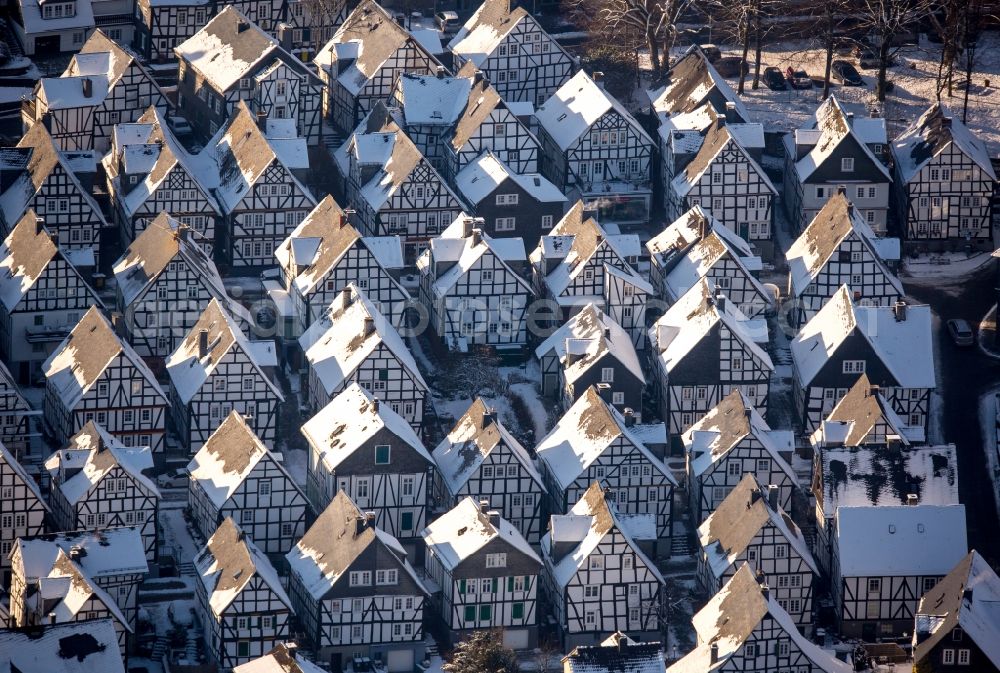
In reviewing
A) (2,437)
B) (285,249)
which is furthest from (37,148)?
(2,437)

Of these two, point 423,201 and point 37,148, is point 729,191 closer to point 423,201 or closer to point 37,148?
point 423,201

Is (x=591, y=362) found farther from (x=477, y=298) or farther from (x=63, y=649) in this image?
(x=63, y=649)

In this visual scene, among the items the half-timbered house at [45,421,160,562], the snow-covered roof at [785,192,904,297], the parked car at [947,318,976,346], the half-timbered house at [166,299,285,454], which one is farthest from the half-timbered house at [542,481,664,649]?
the parked car at [947,318,976,346]

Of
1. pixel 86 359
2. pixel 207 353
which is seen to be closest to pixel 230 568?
pixel 207 353

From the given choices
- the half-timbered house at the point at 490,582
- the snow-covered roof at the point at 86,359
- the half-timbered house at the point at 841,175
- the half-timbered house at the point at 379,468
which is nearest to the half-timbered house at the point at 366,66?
the half-timbered house at the point at 841,175

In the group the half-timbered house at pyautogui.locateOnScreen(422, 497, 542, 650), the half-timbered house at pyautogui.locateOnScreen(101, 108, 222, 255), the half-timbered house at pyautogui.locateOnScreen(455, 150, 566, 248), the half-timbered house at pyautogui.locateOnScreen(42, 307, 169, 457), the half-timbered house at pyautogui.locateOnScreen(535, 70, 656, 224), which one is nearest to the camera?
the half-timbered house at pyautogui.locateOnScreen(422, 497, 542, 650)

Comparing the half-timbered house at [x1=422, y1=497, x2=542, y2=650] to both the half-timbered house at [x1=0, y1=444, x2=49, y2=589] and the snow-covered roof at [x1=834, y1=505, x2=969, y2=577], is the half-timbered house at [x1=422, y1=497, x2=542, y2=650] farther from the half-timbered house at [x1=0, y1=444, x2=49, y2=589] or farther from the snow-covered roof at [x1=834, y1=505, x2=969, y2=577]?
the half-timbered house at [x1=0, y1=444, x2=49, y2=589]
